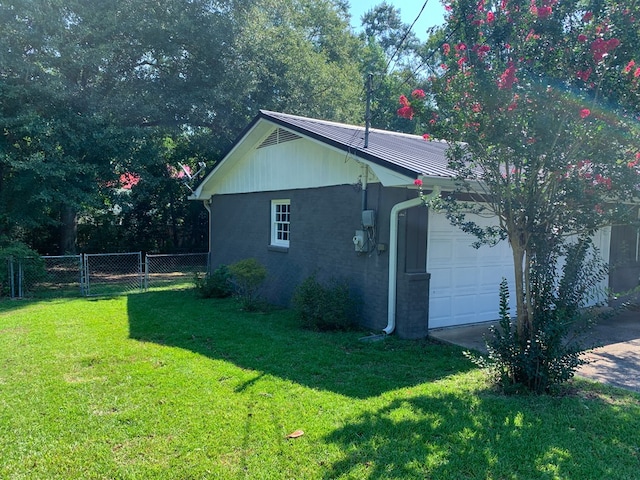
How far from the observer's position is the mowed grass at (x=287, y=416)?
3357mm

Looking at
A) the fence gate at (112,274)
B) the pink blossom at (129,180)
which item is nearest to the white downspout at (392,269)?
the fence gate at (112,274)

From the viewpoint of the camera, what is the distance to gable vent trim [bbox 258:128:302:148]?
32.6ft

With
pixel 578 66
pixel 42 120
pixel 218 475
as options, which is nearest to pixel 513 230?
pixel 578 66

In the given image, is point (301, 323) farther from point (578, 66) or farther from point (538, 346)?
point (578, 66)

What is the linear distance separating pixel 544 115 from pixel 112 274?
16950 millimetres

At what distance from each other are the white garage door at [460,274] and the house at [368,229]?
0.02m

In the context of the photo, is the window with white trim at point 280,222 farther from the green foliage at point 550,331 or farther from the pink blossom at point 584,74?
the pink blossom at point 584,74

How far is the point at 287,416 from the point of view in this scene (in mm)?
4176

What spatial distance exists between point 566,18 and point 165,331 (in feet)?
22.9

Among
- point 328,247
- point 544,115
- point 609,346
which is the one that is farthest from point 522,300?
point 328,247

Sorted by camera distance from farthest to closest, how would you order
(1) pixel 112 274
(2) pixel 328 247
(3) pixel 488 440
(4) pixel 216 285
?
1. (1) pixel 112 274
2. (4) pixel 216 285
3. (2) pixel 328 247
4. (3) pixel 488 440

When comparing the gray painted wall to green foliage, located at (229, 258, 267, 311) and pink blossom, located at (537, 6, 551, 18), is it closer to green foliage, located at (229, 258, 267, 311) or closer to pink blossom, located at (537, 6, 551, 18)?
green foliage, located at (229, 258, 267, 311)

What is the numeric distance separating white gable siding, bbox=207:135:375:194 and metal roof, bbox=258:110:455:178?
384 mm

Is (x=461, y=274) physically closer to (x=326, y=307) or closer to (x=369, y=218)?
(x=369, y=218)
